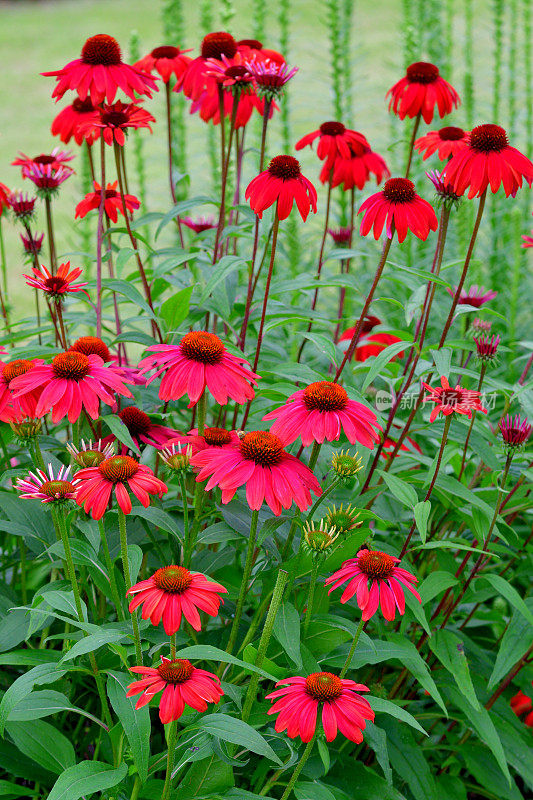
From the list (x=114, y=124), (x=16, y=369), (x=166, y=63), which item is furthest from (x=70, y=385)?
(x=166, y=63)

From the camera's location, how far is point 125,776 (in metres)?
1.15

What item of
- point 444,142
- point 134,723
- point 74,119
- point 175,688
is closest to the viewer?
point 175,688

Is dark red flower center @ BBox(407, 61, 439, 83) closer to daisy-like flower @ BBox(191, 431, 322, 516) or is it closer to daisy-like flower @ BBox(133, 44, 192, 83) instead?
daisy-like flower @ BBox(133, 44, 192, 83)

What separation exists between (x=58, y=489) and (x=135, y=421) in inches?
11.8

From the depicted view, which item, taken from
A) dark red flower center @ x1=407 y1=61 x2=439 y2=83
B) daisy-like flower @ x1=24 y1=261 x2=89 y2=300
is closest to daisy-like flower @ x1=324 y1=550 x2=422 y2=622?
daisy-like flower @ x1=24 y1=261 x2=89 y2=300

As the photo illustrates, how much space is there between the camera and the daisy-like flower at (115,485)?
107 cm

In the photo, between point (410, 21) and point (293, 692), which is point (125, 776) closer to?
point (293, 692)

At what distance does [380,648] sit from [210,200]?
0.95 metres

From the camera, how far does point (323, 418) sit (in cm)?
117

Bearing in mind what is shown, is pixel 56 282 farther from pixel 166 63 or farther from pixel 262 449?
pixel 166 63

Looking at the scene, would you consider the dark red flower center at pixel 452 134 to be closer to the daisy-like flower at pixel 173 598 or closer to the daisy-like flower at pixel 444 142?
the daisy-like flower at pixel 444 142

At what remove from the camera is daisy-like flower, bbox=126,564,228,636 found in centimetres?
98

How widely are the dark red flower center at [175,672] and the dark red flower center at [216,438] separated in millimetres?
377

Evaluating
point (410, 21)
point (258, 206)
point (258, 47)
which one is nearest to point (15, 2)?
point (410, 21)
